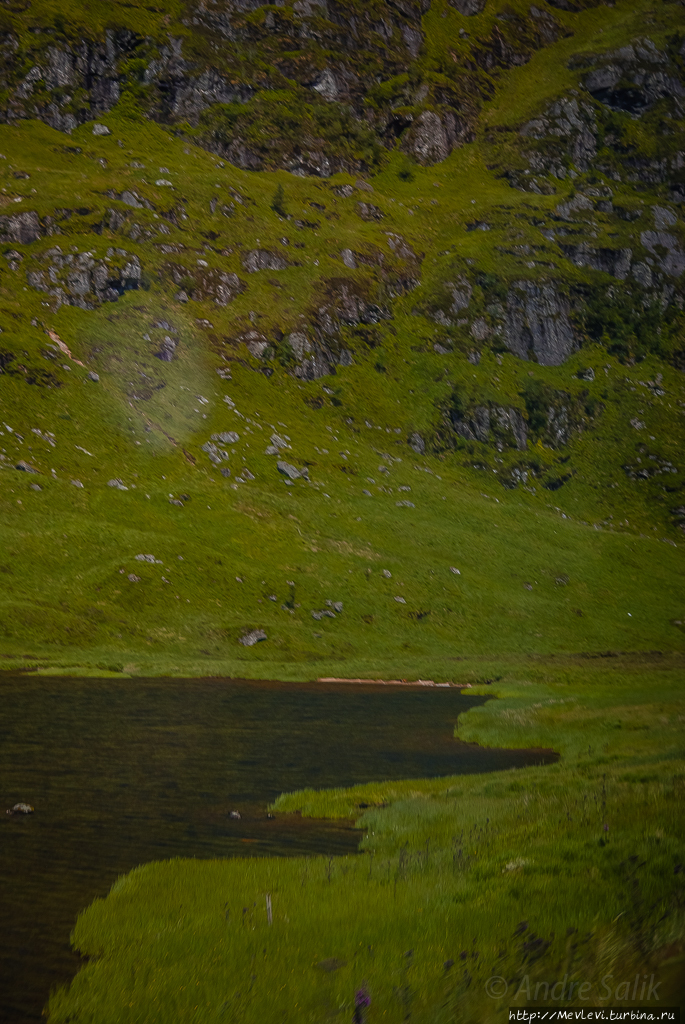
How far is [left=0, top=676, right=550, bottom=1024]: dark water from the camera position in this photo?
15281 millimetres

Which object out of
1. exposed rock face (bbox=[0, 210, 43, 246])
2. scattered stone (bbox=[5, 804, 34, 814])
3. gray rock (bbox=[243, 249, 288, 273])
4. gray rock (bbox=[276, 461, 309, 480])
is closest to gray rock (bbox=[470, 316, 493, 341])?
gray rock (bbox=[243, 249, 288, 273])

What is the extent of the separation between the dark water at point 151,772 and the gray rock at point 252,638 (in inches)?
960

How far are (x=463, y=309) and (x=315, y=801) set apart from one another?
18739cm

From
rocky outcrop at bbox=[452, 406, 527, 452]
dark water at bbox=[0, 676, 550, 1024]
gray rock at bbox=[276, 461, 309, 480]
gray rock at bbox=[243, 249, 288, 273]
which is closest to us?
dark water at bbox=[0, 676, 550, 1024]

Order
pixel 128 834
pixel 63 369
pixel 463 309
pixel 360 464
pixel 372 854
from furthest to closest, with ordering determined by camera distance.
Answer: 1. pixel 463 309
2. pixel 360 464
3. pixel 63 369
4. pixel 128 834
5. pixel 372 854

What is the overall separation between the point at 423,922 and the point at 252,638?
71.1 metres

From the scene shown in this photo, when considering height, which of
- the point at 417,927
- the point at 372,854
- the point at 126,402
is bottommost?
the point at 126,402

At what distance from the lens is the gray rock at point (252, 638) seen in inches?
3177

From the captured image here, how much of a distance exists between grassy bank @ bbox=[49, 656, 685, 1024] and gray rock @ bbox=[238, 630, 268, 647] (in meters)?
60.0

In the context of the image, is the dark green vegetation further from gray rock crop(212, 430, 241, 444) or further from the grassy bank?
gray rock crop(212, 430, 241, 444)

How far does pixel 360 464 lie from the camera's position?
14112 cm

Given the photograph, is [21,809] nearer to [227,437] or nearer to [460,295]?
[227,437]

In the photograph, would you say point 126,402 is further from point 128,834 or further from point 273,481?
point 128,834

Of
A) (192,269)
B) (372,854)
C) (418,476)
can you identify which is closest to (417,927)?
(372,854)
